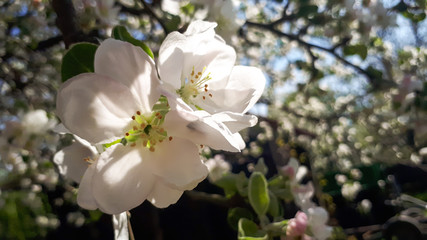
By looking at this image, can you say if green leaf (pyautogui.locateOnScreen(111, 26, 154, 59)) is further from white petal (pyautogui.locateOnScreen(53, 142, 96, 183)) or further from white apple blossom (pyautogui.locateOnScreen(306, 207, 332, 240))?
white apple blossom (pyautogui.locateOnScreen(306, 207, 332, 240))

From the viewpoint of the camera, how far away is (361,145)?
7320 millimetres

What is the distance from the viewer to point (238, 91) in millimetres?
572

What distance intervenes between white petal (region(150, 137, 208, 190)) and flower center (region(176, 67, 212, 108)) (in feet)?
0.35

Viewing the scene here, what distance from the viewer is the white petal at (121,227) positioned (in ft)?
1.78

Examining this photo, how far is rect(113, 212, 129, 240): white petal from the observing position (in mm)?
543

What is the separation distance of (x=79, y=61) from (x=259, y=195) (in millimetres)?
628

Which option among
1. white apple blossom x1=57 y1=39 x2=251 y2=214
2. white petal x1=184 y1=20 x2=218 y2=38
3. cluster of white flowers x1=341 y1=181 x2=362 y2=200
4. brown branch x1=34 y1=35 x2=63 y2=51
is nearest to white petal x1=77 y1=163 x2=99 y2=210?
white apple blossom x1=57 y1=39 x2=251 y2=214

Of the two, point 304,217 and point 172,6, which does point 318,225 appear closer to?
point 304,217

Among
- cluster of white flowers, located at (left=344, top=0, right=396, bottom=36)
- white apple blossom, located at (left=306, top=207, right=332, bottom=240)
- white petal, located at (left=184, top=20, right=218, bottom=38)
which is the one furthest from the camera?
cluster of white flowers, located at (left=344, top=0, right=396, bottom=36)

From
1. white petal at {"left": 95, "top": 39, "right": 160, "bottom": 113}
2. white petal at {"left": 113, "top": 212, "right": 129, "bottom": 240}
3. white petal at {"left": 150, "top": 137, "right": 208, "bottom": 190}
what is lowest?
white petal at {"left": 113, "top": 212, "right": 129, "bottom": 240}

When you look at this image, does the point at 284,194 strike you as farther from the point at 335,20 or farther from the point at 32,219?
the point at 32,219

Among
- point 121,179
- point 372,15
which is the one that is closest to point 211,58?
point 121,179

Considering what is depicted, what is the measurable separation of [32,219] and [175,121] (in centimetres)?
400

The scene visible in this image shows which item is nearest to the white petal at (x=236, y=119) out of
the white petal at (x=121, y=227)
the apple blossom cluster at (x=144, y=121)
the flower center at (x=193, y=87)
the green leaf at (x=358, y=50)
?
the apple blossom cluster at (x=144, y=121)
